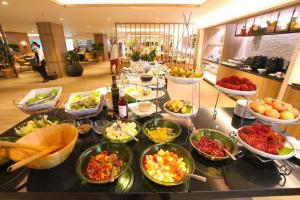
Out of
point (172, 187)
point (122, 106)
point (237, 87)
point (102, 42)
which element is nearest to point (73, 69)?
point (122, 106)

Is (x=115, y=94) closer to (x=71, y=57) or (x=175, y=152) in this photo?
(x=175, y=152)

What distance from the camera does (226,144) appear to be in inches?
32.1

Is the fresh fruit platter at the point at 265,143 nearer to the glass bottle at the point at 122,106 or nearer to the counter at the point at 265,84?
the glass bottle at the point at 122,106

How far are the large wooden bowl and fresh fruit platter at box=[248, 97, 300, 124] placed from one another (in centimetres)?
100

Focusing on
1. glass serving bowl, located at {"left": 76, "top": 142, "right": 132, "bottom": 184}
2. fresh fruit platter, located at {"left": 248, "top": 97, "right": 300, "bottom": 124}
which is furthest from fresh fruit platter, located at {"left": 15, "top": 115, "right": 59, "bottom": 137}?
fresh fruit platter, located at {"left": 248, "top": 97, "right": 300, "bottom": 124}

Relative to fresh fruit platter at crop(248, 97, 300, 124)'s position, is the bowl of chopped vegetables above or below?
below

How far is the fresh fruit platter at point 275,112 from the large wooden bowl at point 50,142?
1002mm

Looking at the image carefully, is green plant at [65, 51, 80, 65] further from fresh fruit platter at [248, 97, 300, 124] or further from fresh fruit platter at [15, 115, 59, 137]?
fresh fruit platter at [248, 97, 300, 124]

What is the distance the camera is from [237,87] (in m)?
0.96

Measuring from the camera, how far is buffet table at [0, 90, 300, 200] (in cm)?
58

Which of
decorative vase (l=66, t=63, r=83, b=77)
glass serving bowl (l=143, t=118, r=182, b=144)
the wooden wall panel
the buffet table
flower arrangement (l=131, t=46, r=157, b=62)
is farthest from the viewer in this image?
decorative vase (l=66, t=63, r=83, b=77)

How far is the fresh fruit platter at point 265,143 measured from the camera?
2.16ft

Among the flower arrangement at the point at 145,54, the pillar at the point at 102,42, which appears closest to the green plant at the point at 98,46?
the pillar at the point at 102,42

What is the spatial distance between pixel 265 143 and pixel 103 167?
782 millimetres
